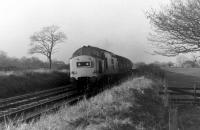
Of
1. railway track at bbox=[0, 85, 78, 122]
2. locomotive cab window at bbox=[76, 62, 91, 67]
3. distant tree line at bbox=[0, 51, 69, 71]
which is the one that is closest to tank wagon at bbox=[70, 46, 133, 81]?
locomotive cab window at bbox=[76, 62, 91, 67]

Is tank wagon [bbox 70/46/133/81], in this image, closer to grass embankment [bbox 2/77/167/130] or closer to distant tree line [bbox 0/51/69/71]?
grass embankment [bbox 2/77/167/130]

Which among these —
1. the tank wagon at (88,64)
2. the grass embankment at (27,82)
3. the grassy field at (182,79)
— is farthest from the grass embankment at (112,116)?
the grass embankment at (27,82)

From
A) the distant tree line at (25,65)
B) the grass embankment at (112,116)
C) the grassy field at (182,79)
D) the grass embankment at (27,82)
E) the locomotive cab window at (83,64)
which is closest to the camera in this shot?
the grass embankment at (112,116)

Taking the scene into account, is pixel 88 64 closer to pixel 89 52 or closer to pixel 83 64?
pixel 83 64

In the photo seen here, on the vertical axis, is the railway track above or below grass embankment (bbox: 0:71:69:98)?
below

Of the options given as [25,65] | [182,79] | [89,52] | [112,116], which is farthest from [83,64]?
[25,65]

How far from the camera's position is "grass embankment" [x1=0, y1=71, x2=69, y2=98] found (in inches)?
881

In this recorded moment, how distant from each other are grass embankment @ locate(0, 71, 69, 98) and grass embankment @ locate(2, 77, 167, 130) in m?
13.1

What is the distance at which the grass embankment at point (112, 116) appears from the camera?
6895 mm

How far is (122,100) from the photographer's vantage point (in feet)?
36.4

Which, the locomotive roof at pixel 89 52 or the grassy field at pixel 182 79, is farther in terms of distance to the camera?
the grassy field at pixel 182 79

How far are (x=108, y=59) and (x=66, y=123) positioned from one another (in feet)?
61.5

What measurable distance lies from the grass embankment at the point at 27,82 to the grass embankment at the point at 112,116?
1307 cm

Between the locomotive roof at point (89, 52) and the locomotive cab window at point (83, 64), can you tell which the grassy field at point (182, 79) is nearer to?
the locomotive roof at point (89, 52)
